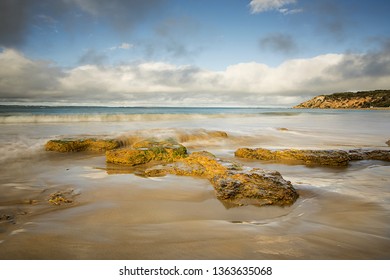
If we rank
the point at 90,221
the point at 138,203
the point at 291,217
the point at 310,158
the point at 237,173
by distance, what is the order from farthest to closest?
the point at 310,158
the point at 237,173
the point at 138,203
the point at 291,217
the point at 90,221

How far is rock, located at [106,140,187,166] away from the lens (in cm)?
534

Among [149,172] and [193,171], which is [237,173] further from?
[149,172]

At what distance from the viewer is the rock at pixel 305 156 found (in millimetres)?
5398

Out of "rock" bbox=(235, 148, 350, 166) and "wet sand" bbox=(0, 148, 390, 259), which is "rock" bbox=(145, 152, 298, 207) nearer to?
"wet sand" bbox=(0, 148, 390, 259)

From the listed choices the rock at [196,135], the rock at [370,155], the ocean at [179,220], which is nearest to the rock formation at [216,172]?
the ocean at [179,220]

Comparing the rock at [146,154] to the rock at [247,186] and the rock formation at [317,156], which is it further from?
the rock formation at [317,156]

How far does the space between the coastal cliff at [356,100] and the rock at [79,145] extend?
95.6 metres

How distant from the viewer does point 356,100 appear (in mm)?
91812

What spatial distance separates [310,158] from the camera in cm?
560

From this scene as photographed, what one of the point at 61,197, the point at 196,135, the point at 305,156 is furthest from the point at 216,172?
the point at 196,135

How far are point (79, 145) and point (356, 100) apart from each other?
108 metres

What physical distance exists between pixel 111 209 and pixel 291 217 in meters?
2.12

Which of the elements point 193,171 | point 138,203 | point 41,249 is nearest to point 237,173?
point 193,171
